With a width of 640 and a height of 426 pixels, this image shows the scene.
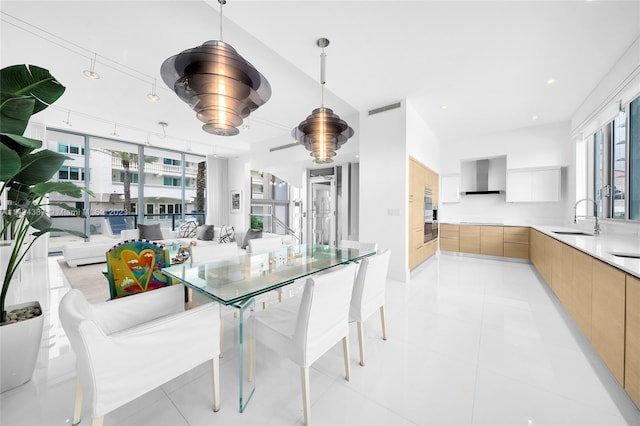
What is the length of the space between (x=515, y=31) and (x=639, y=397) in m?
2.89

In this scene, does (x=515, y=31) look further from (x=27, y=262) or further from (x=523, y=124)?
(x=27, y=262)

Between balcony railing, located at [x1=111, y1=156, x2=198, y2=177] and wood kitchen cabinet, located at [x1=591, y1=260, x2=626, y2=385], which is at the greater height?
balcony railing, located at [x1=111, y1=156, x2=198, y2=177]

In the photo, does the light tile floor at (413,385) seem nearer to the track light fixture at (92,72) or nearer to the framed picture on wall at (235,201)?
the track light fixture at (92,72)

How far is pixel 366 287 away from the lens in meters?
1.83

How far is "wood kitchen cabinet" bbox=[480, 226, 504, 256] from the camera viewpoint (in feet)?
16.5

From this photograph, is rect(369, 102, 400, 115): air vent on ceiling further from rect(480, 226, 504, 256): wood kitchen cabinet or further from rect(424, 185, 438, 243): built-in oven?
rect(480, 226, 504, 256): wood kitchen cabinet

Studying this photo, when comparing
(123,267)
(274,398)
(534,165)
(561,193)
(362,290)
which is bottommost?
(274,398)

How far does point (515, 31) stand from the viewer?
7.56 ft

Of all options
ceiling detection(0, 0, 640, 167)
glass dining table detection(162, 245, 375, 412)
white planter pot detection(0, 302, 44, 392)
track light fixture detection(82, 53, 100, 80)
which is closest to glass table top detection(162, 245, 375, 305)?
glass dining table detection(162, 245, 375, 412)

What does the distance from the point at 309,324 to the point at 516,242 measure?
536cm

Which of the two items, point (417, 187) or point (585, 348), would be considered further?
point (417, 187)

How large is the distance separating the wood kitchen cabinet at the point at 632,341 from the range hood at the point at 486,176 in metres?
4.64

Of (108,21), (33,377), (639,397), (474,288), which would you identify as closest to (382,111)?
(474,288)

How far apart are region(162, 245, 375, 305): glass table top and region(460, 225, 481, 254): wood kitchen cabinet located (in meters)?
3.88
